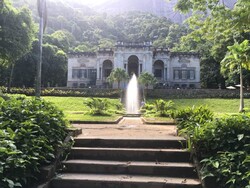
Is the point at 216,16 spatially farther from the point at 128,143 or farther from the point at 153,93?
the point at 153,93

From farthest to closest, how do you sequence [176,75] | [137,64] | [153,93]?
[137,64], [176,75], [153,93]

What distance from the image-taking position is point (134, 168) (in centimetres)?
433

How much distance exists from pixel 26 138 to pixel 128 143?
1935 millimetres

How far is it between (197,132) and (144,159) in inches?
40.0

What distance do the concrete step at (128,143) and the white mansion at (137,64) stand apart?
1830 inches

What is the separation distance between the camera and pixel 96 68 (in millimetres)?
55375

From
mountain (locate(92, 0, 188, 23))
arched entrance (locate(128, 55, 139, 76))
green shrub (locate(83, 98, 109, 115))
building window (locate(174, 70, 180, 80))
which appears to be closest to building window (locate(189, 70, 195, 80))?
building window (locate(174, 70, 180, 80))

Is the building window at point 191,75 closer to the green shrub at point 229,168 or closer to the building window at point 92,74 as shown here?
the building window at point 92,74

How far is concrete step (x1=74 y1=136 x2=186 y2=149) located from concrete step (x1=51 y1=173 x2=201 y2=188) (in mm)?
1011

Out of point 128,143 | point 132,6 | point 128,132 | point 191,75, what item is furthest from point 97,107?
point 132,6

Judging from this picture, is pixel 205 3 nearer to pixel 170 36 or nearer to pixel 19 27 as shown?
pixel 19 27

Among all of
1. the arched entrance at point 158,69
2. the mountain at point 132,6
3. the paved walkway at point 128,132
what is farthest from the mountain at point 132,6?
the paved walkway at point 128,132

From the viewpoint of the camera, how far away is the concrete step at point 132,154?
4.68 metres

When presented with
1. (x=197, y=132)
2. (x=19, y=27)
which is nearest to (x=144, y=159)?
(x=197, y=132)
